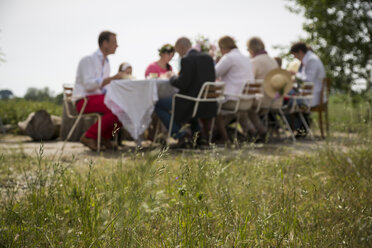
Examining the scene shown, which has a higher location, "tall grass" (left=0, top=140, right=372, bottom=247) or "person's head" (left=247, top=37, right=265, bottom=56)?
"person's head" (left=247, top=37, right=265, bottom=56)

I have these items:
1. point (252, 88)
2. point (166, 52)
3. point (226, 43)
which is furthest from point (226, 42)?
point (166, 52)

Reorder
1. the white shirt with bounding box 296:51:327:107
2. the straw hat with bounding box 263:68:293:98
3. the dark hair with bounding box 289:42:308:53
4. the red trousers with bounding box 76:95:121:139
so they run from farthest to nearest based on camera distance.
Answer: the dark hair with bounding box 289:42:308:53 < the white shirt with bounding box 296:51:327:107 < the straw hat with bounding box 263:68:293:98 < the red trousers with bounding box 76:95:121:139

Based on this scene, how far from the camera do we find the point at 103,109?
18.9 feet

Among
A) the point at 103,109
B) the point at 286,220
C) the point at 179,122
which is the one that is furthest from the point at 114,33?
the point at 286,220

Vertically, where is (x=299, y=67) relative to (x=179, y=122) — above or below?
above

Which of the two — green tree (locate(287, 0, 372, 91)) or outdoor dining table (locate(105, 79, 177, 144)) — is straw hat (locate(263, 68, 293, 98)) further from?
green tree (locate(287, 0, 372, 91))

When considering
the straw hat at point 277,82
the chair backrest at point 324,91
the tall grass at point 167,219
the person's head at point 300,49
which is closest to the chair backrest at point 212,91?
the straw hat at point 277,82

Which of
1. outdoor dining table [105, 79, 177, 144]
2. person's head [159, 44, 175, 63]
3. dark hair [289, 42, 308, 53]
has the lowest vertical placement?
outdoor dining table [105, 79, 177, 144]

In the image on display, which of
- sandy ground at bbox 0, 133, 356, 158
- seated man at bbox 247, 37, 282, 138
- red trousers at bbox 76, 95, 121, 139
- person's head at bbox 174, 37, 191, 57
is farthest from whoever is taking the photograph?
seated man at bbox 247, 37, 282, 138

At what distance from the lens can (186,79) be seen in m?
5.40

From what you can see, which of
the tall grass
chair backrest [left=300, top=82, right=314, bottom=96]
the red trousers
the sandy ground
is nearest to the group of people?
the red trousers

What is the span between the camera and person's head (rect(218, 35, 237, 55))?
20.8ft

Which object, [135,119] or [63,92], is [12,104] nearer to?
[63,92]

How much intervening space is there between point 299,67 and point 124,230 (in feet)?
23.7
